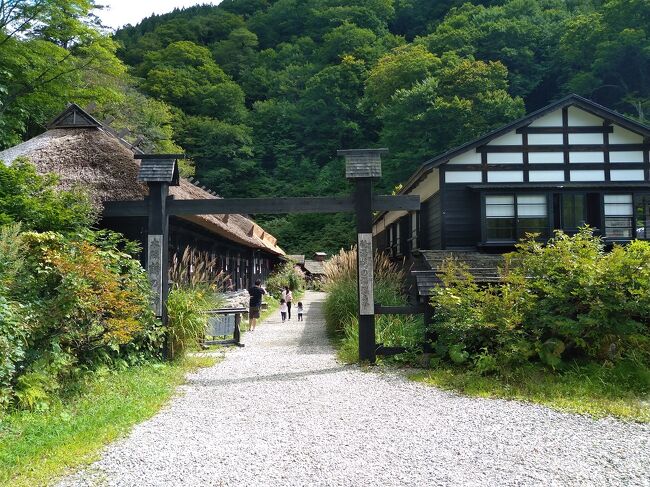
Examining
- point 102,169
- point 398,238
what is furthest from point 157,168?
point 398,238

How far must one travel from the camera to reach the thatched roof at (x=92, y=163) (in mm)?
9695

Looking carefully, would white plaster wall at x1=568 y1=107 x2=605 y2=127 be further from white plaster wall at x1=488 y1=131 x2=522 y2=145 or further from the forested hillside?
the forested hillside

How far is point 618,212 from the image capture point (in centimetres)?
1349

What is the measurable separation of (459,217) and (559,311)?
6.94m

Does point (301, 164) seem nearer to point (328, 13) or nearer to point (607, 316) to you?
point (328, 13)

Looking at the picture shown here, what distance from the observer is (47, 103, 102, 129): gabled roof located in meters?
12.3

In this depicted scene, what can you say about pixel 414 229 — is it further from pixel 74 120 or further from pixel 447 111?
pixel 447 111

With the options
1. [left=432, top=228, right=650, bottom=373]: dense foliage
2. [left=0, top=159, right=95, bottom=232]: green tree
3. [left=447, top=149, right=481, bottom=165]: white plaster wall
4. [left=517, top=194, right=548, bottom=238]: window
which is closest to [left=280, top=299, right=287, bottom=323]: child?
[left=447, top=149, right=481, bottom=165]: white plaster wall

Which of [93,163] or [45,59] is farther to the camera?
[45,59]

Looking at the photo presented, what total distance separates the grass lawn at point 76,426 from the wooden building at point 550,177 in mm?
9219

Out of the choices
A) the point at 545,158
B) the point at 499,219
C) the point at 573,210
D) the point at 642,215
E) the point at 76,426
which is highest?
the point at 545,158

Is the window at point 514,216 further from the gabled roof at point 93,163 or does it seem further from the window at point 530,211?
the gabled roof at point 93,163

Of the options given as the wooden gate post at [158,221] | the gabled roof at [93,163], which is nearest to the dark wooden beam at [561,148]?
the gabled roof at [93,163]

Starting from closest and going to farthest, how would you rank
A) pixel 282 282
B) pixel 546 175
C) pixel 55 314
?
pixel 55 314, pixel 546 175, pixel 282 282
